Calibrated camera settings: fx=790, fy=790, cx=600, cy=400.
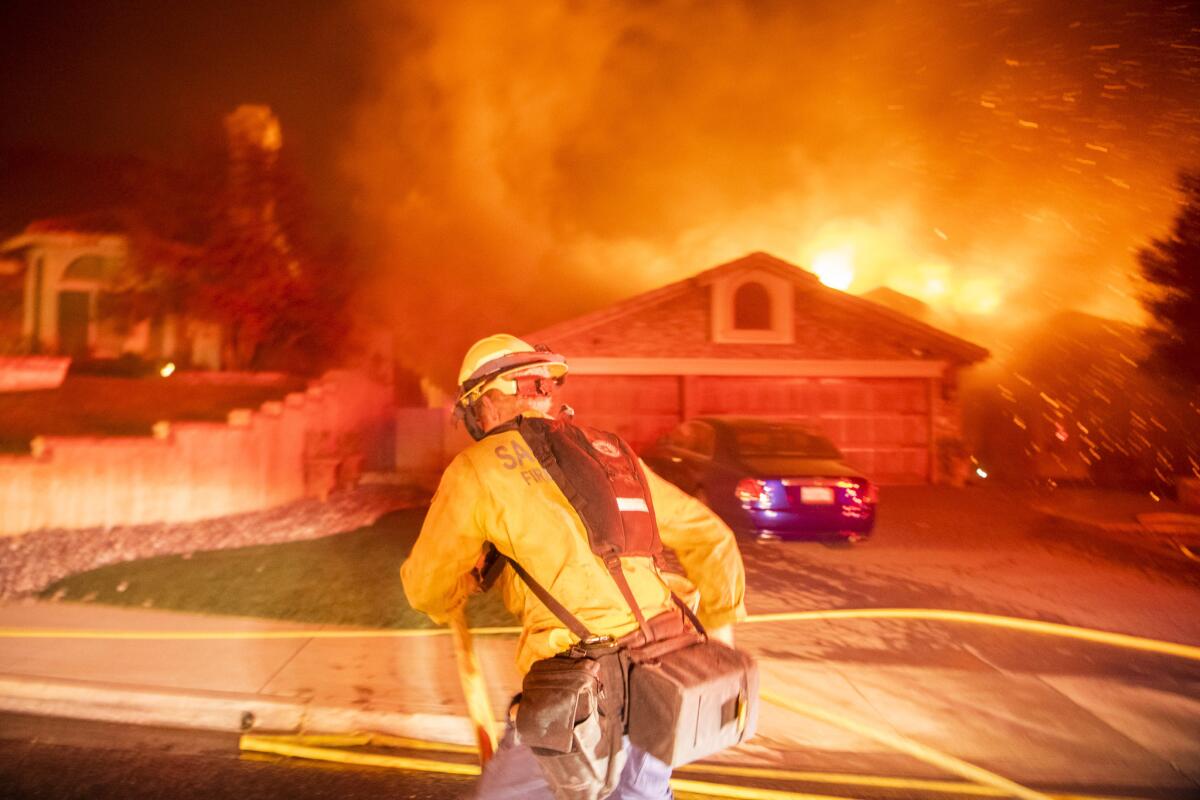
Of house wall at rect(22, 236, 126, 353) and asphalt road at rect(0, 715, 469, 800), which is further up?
house wall at rect(22, 236, 126, 353)

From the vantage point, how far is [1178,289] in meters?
15.0

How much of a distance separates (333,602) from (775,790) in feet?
14.1

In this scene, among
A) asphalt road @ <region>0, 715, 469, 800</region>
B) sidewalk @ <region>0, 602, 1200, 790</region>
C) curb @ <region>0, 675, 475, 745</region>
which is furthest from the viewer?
curb @ <region>0, 675, 475, 745</region>

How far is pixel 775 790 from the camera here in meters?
3.65

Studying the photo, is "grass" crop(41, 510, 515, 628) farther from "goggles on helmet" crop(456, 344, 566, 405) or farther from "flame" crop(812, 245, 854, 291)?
"flame" crop(812, 245, 854, 291)

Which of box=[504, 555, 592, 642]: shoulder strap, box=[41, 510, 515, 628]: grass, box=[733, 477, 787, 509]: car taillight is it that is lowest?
box=[41, 510, 515, 628]: grass

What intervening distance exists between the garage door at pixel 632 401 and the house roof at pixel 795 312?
2.83ft

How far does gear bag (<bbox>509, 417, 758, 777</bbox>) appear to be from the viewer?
1706mm

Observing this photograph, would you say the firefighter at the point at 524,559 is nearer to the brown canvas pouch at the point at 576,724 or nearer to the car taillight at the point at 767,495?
the brown canvas pouch at the point at 576,724

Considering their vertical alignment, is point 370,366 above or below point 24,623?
above

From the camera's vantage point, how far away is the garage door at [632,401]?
14.8m

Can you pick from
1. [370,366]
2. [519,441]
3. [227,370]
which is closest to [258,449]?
[227,370]

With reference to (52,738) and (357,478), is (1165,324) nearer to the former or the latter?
(357,478)

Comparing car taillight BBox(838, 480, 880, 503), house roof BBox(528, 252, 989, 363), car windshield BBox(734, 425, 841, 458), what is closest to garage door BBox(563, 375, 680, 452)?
house roof BBox(528, 252, 989, 363)
